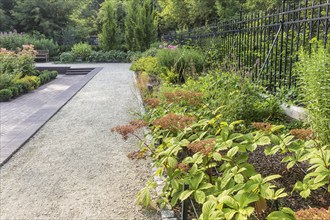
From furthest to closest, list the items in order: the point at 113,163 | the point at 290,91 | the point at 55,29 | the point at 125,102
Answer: the point at 55,29
the point at 125,102
the point at 290,91
the point at 113,163

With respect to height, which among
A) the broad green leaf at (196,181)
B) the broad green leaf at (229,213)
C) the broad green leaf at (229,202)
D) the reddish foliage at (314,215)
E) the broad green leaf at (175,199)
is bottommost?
the broad green leaf at (175,199)

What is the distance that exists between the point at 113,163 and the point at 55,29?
2675cm

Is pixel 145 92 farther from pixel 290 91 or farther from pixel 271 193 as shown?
pixel 271 193

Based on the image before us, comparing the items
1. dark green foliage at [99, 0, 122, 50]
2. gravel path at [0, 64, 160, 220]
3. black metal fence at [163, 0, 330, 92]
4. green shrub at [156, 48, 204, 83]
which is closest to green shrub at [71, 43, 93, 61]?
dark green foliage at [99, 0, 122, 50]

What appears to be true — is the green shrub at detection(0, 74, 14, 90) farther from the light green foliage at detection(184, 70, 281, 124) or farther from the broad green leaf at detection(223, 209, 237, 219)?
the broad green leaf at detection(223, 209, 237, 219)

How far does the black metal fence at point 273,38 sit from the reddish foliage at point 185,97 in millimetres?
1229

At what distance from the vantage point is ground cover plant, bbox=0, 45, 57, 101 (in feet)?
32.6

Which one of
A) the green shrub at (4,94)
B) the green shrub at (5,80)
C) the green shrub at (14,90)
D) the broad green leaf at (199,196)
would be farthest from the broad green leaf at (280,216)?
the green shrub at (5,80)

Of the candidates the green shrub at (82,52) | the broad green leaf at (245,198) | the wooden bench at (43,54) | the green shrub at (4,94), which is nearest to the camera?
the broad green leaf at (245,198)

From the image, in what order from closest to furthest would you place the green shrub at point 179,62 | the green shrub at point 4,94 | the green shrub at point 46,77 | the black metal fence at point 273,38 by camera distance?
the black metal fence at point 273,38 < the green shrub at point 179,62 < the green shrub at point 4,94 < the green shrub at point 46,77

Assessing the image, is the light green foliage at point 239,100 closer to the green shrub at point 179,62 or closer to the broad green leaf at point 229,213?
the broad green leaf at point 229,213

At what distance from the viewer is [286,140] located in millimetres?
2314

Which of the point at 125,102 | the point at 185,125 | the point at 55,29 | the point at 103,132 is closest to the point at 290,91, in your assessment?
the point at 185,125

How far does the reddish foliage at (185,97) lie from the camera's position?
4.11 meters
